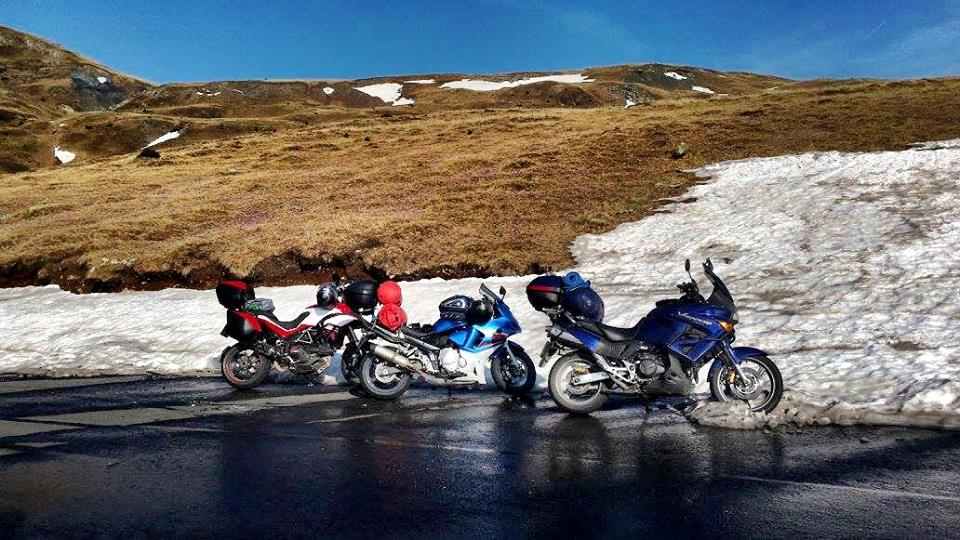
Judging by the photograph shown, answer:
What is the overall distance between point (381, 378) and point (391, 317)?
→ 3.24ft

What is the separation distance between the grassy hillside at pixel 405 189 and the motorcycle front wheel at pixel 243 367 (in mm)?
9458

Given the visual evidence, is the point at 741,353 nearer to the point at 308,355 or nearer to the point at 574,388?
the point at 574,388

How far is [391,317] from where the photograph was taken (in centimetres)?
1077

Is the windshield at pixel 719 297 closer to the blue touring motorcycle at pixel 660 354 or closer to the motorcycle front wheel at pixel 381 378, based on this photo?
the blue touring motorcycle at pixel 660 354

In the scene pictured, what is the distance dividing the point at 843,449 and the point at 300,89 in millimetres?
153967

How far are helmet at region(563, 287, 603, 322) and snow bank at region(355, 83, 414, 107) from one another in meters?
125

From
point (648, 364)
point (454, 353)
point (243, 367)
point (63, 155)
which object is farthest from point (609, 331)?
point (63, 155)

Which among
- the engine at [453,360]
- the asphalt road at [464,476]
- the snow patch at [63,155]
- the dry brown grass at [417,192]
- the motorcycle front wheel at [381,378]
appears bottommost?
the asphalt road at [464,476]

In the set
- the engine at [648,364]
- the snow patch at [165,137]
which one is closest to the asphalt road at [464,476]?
the engine at [648,364]

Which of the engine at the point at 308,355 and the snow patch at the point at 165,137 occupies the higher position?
the snow patch at the point at 165,137

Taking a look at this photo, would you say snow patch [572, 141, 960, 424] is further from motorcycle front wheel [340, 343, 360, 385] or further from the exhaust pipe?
motorcycle front wheel [340, 343, 360, 385]

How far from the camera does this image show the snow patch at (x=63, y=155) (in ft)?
307

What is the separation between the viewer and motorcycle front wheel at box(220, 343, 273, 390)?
11.7 m

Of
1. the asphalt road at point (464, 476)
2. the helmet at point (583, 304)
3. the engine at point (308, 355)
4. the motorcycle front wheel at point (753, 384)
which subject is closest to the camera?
the asphalt road at point (464, 476)
